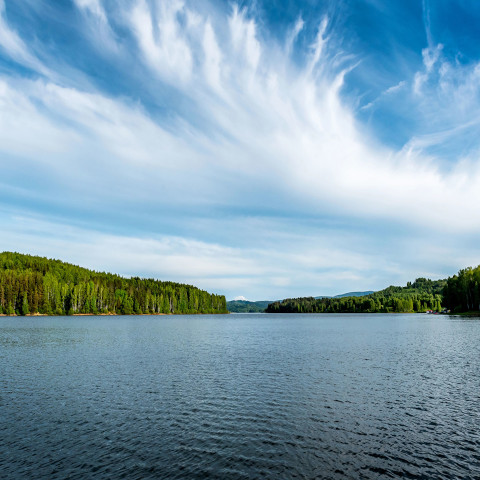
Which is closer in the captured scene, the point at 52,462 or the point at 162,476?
the point at 162,476

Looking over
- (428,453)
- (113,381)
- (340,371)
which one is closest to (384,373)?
(340,371)

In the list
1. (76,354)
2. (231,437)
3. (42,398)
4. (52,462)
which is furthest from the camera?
(76,354)

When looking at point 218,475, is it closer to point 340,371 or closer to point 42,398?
point 42,398

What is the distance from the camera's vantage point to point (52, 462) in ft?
64.4

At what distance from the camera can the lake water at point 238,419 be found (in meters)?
19.4

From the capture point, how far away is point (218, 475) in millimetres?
18469

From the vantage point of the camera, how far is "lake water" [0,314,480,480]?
63.7 feet

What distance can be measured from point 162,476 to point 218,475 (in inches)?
115

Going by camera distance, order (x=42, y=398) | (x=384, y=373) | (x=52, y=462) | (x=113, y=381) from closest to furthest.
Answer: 1. (x=52, y=462)
2. (x=42, y=398)
3. (x=113, y=381)
4. (x=384, y=373)

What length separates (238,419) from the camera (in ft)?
88.3

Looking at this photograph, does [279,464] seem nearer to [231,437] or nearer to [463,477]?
[231,437]

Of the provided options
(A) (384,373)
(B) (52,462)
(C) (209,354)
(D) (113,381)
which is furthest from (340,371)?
(B) (52,462)

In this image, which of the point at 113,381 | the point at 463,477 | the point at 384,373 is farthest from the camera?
the point at 384,373

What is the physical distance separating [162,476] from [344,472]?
9734 millimetres
